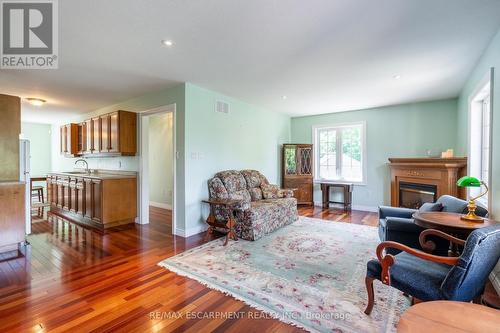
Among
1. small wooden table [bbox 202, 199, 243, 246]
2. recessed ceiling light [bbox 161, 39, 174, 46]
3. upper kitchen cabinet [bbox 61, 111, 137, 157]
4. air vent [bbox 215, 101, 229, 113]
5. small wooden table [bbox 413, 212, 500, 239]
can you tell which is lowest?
small wooden table [bbox 202, 199, 243, 246]

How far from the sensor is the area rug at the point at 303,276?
1.89 m

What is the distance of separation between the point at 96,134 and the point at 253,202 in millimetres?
3741

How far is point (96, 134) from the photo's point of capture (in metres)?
5.17

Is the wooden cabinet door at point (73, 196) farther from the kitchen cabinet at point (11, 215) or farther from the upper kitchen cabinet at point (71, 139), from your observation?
the kitchen cabinet at point (11, 215)

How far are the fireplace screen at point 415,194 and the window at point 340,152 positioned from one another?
3.22ft

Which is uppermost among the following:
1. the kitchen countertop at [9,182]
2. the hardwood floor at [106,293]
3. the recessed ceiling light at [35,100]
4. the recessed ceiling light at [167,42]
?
the recessed ceiling light at [167,42]

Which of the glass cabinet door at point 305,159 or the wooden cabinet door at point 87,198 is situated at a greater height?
the glass cabinet door at point 305,159

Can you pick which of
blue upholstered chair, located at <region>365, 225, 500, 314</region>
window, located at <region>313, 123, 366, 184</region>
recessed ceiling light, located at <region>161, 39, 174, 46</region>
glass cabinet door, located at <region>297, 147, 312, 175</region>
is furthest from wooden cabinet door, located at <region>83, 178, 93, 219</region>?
window, located at <region>313, 123, 366, 184</region>

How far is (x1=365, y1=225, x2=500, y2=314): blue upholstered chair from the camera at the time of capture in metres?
1.37

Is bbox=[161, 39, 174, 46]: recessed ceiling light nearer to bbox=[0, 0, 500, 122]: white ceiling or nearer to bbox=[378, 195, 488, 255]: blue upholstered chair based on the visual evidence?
bbox=[0, 0, 500, 122]: white ceiling

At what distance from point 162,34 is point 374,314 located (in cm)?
317

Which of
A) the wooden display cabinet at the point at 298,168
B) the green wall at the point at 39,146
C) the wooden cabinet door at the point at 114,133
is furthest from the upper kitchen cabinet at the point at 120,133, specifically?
the green wall at the point at 39,146

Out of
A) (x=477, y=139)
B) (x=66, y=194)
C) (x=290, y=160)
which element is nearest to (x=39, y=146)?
(x=66, y=194)

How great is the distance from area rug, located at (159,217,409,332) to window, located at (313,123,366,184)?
232 cm
